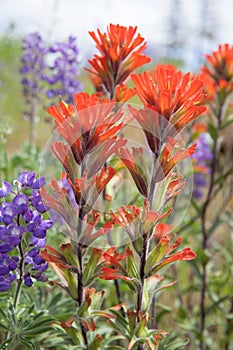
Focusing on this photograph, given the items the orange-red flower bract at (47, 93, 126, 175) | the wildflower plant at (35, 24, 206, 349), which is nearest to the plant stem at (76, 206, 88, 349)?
the wildflower plant at (35, 24, 206, 349)

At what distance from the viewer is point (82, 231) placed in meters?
1.08

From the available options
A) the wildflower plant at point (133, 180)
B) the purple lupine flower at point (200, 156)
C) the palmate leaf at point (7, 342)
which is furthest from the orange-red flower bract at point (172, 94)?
the purple lupine flower at point (200, 156)

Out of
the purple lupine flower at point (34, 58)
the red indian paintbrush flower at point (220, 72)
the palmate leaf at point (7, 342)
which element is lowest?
the palmate leaf at point (7, 342)

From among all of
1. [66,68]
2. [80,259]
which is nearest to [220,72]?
[66,68]

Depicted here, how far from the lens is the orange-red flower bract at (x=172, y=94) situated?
99cm

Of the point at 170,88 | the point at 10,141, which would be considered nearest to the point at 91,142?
the point at 170,88

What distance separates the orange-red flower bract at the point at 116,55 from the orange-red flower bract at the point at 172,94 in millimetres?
289

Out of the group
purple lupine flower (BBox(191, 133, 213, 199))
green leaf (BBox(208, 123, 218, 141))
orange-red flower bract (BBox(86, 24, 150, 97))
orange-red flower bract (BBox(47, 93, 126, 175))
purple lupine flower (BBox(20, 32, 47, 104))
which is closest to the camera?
orange-red flower bract (BBox(47, 93, 126, 175))

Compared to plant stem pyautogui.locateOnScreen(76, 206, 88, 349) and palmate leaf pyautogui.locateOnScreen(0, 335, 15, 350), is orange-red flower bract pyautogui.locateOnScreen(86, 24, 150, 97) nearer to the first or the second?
plant stem pyautogui.locateOnScreen(76, 206, 88, 349)

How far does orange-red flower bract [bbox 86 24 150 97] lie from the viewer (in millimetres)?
1260

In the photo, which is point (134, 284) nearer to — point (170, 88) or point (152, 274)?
point (152, 274)

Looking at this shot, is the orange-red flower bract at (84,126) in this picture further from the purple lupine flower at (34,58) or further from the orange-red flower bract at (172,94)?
the purple lupine flower at (34,58)

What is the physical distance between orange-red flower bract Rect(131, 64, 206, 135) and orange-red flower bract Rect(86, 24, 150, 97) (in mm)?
289

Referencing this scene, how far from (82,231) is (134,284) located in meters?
0.16
